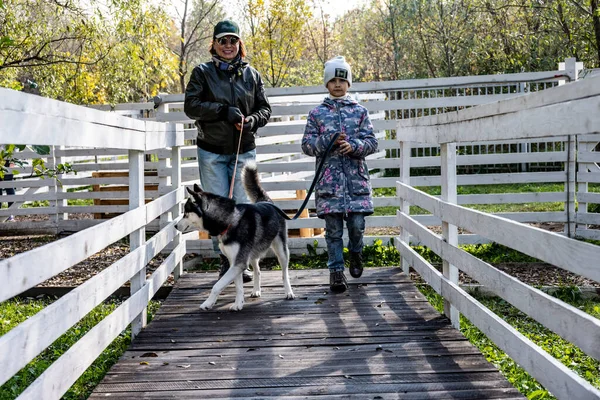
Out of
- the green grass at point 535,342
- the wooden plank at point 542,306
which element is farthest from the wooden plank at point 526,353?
the green grass at point 535,342

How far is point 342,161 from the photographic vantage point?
5.99 metres

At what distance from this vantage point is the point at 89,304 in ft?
11.5

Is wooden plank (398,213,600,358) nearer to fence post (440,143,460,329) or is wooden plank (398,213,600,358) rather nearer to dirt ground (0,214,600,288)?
fence post (440,143,460,329)

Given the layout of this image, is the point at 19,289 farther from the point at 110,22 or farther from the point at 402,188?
the point at 110,22

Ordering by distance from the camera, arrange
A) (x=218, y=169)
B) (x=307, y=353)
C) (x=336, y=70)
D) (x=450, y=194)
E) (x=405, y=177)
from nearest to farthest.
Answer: (x=307, y=353)
(x=450, y=194)
(x=336, y=70)
(x=218, y=169)
(x=405, y=177)

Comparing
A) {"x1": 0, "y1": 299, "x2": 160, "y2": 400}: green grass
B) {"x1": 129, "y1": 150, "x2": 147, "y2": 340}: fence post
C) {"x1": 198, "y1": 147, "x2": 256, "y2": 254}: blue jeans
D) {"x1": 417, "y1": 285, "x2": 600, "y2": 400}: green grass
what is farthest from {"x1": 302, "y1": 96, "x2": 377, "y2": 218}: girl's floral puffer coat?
{"x1": 0, "y1": 299, "x2": 160, "y2": 400}: green grass

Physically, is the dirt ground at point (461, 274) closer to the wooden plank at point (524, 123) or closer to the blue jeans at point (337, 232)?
the blue jeans at point (337, 232)

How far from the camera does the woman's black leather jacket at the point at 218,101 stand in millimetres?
6194

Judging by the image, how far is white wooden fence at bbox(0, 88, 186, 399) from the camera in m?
2.54

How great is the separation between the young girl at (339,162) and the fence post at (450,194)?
1.22 metres

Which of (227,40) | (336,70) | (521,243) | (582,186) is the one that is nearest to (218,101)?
(227,40)

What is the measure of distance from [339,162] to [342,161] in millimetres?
29

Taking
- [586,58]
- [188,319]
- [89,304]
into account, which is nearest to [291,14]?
[586,58]

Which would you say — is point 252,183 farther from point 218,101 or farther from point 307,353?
point 307,353
